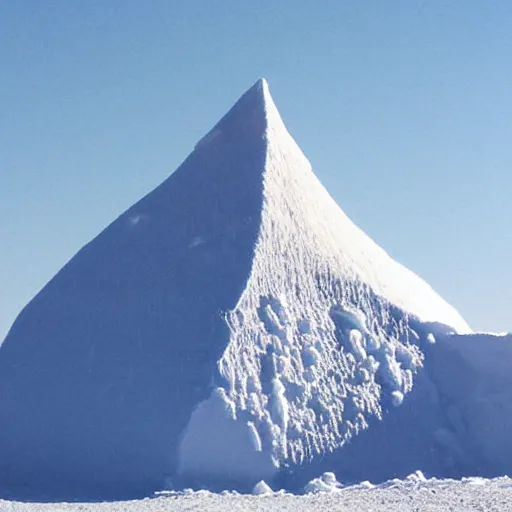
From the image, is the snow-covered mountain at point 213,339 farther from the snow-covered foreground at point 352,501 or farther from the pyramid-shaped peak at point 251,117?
the snow-covered foreground at point 352,501

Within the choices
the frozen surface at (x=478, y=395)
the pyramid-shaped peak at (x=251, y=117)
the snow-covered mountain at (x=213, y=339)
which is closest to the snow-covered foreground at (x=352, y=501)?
the snow-covered mountain at (x=213, y=339)

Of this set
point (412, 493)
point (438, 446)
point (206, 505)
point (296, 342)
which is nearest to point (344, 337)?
point (296, 342)

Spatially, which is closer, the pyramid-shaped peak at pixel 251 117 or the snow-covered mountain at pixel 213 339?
the snow-covered mountain at pixel 213 339

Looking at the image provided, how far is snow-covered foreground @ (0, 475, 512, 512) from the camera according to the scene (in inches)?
589

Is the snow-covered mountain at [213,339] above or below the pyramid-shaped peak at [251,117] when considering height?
below

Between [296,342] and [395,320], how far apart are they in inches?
101

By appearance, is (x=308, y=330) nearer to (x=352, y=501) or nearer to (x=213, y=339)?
(x=213, y=339)

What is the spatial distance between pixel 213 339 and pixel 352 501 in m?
4.37

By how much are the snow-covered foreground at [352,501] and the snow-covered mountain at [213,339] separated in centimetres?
142

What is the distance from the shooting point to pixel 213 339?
1878 cm

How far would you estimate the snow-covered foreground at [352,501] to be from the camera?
49.1 feet

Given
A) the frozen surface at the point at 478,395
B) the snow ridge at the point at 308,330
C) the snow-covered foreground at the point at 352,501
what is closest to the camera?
the snow-covered foreground at the point at 352,501

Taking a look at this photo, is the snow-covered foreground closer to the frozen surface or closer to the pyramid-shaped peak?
the frozen surface

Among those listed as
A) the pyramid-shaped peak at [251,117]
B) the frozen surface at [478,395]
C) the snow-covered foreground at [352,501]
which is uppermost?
the pyramid-shaped peak at [251,117]
